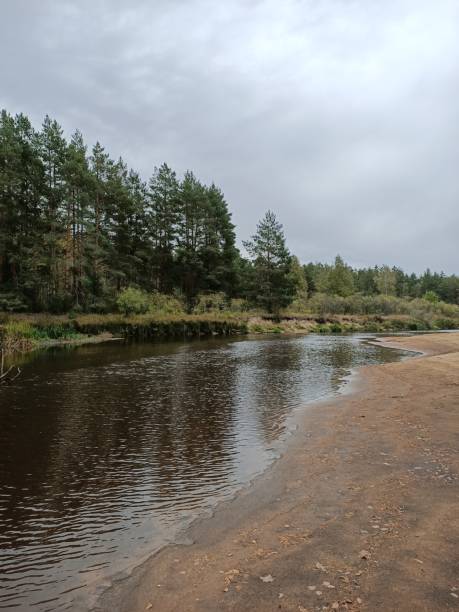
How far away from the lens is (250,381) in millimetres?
18281

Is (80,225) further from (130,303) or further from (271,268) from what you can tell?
(271,268)

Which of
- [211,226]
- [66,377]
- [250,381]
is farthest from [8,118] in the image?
[250,381]

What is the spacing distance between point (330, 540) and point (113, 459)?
5169 millimetres

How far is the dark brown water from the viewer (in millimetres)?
5168

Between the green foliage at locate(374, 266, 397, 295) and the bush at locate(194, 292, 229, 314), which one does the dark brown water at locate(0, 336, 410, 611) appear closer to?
the bush at locate(194, 292, 229, 314)

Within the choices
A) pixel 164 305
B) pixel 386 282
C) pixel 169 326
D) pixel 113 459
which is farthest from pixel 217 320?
pixel 386 282

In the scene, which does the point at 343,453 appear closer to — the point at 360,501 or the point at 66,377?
the point at 360,501

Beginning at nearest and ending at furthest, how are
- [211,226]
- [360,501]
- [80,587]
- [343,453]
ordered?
[80,587], [360,501], [343,453], [211,226]

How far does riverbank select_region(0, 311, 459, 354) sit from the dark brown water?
15.5 meters

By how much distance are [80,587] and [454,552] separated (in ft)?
13.8

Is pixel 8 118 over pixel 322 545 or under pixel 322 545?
over

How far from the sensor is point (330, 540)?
206 inches

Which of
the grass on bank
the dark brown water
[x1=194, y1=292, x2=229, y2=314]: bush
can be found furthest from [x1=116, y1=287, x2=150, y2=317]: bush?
the dark brown water

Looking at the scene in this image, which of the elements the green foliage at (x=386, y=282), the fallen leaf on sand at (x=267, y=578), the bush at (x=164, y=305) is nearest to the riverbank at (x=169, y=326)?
the bush at (x=164, y=305)
